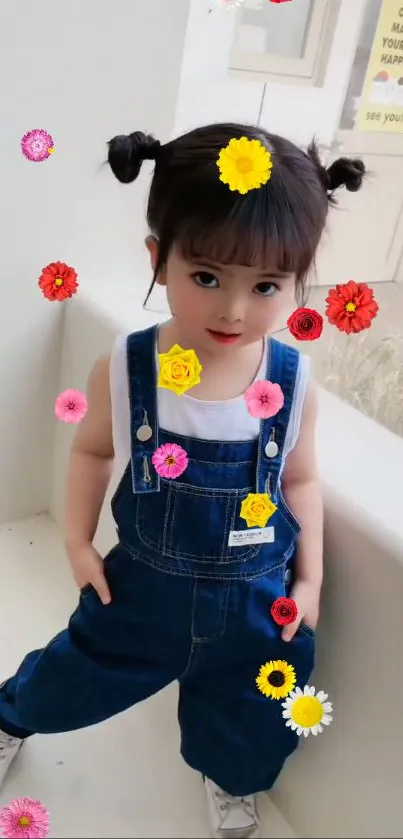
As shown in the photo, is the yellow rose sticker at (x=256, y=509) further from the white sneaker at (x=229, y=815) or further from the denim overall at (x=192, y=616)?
the white sneaker at (x=229, y=815)

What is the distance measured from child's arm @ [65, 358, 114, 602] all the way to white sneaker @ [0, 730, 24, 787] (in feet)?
0.68

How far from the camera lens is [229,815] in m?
0.75

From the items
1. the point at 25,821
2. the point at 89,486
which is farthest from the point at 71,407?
the point at 25,821

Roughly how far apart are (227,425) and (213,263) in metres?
0.14

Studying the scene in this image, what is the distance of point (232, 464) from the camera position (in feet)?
2.00

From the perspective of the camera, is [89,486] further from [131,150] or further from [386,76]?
[386,76]

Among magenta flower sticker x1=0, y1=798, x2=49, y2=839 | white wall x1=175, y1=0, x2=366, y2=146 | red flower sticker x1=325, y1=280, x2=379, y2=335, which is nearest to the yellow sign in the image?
white wall x1=175, y1=0, x2=366, y2=146

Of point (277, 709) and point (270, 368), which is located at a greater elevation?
→ point (270, 368)

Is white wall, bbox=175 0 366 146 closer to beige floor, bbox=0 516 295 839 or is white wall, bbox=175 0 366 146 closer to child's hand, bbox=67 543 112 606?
child's hand, bbox=67 543 112 606

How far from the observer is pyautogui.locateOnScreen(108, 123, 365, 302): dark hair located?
52 centimetres

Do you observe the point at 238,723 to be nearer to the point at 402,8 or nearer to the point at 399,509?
the point at 399,509

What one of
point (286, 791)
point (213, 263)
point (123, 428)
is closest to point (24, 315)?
point (123, 428)

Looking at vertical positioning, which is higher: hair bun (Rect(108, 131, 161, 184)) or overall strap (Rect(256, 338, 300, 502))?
hair bun (Rect(108, 131, 161, 184))

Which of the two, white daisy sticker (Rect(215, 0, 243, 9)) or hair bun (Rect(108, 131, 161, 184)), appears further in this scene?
white daisy sticker (Rect(215, 0, 243, 9))
